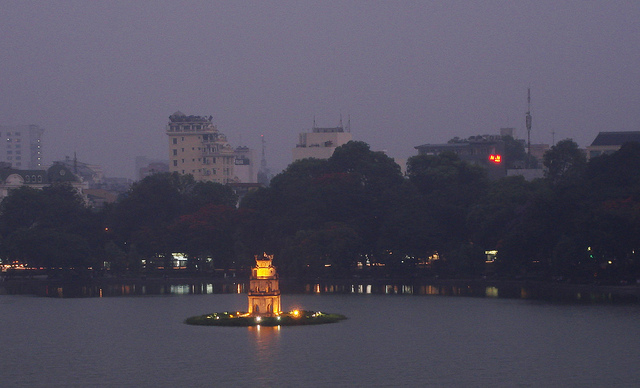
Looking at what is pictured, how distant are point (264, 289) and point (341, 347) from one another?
53.7 feet

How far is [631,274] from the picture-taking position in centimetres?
13250

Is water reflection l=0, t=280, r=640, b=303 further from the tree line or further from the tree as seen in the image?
the tree

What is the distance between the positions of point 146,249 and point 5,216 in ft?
81.9

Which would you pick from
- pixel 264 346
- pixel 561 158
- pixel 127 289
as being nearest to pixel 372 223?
pixel 127 289

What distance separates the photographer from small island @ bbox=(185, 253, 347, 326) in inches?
4099

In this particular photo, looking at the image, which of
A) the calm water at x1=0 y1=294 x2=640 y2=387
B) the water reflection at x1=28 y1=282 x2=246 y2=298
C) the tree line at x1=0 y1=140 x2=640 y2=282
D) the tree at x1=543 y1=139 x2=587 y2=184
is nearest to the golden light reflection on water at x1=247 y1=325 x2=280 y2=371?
the calm water at x1=0 y1=294 x2=640 y2=387

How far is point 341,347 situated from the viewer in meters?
90.5

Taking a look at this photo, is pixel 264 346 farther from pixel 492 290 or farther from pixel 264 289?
pixel 492 290

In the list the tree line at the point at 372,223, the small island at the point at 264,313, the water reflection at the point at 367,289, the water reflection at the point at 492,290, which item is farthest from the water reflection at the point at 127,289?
the small island at the point at 264,313

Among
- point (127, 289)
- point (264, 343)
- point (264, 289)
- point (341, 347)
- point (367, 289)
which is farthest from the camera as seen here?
point (127, 289)

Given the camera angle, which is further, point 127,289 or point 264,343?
point 127,289

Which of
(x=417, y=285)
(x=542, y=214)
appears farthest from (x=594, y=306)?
(x=417, y=285)

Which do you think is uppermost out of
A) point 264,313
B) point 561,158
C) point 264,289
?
point 561,158

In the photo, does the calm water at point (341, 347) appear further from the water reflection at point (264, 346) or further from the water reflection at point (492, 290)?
the water reflection at point (492, 290)
